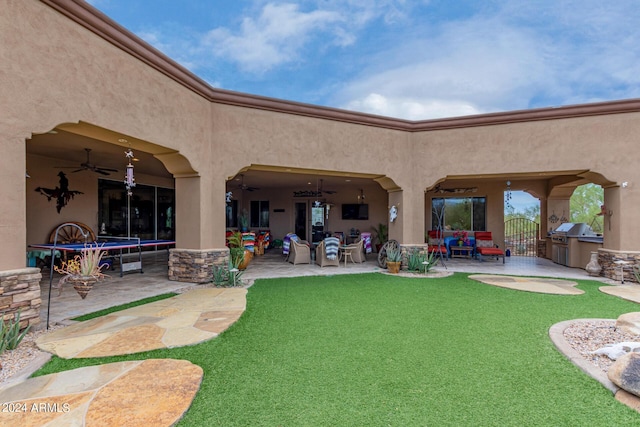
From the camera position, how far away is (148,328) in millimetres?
4145

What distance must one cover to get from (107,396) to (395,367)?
2545 millimetres

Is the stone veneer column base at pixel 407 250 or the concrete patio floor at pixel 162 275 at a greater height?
the stone veneer column base at pixel 407 250

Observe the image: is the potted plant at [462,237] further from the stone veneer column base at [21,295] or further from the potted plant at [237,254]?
the stone veneer column base at [21,295]

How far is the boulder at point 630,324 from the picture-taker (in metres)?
3.92

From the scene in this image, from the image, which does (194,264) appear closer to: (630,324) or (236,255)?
(236,255)

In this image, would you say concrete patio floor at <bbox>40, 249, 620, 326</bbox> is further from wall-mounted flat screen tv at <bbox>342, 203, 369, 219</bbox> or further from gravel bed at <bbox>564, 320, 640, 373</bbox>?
wall-mounted flat screen tv at <bbox>342, 203, 369, 219</bbox>

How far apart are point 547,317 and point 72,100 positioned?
7.70 m

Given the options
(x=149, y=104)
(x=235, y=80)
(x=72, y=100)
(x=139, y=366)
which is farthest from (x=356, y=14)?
(x=235, y=80)

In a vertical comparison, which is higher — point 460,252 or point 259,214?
point 259,214

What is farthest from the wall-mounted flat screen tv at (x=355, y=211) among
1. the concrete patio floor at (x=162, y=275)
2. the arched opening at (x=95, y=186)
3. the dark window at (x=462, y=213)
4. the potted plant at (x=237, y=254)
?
the arched opening at (x=95, y=186)

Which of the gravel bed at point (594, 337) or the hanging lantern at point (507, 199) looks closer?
the gravel bed at point (594, 337)

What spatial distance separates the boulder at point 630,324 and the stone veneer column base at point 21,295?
7593 mm

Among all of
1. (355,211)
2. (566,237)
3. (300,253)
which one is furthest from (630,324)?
(355,211)

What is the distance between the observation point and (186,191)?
23.4 feet
